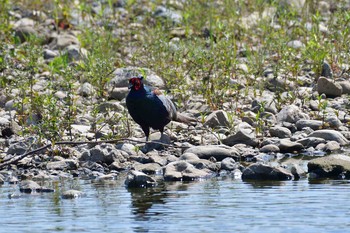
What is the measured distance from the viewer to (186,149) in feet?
37.1

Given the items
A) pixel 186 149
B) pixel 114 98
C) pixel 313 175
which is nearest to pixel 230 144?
pixel 186 149

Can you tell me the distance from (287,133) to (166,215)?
4107 millimetres

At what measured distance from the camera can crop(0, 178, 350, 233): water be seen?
25.2 feet

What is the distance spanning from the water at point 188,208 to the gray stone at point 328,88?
4.28 m

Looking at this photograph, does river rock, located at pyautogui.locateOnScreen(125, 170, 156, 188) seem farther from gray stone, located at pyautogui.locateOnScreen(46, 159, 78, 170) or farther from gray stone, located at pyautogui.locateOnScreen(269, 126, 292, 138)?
gray stone, located at pyautogui.locateOnScreen(269, 126, 292, 138)

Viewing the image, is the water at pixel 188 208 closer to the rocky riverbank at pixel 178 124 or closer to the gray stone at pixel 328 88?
the rocky riverbank at pixel 178 124

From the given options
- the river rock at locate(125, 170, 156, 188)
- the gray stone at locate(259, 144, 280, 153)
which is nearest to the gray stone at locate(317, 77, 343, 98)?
the gray stone at locate(259, 144, 280, 153)

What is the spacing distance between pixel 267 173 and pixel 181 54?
514 cm

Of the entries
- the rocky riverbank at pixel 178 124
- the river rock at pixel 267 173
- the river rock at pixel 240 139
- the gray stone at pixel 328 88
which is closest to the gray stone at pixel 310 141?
the rocky riverbank at pixel 178 124

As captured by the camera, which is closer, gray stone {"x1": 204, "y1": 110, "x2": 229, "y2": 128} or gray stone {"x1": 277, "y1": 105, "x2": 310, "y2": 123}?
gray stone {"x1": 204, "y1": 110, "x2": 229, "y2": 128}

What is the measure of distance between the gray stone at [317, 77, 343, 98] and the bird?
2758 millimetres

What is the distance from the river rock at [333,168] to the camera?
9797 millimetres

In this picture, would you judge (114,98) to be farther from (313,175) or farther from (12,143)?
(313,175)

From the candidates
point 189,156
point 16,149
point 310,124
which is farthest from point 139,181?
point 310,124
